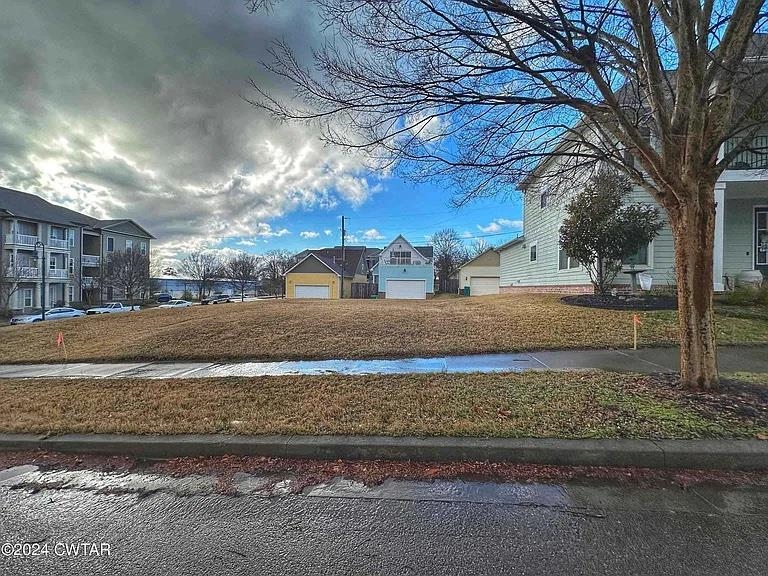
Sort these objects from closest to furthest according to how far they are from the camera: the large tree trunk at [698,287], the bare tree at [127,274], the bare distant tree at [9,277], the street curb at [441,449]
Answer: the street curb at [441,449], the large tree trunk at [698,287], the bare distant tree at [9,277], the bare tree at [127,274]

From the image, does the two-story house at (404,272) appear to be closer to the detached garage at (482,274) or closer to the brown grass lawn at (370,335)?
the detached garage at (482,274)

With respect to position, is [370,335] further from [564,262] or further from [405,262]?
[405,262]

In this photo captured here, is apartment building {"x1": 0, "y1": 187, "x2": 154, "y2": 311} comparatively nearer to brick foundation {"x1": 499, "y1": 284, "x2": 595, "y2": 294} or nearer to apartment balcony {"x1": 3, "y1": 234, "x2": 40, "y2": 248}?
apartment balcony {"x1": 3, "y1": 234, "x2": 40, "y2": 248}

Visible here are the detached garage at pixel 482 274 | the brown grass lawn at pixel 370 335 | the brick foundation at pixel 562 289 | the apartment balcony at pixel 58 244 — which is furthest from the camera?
the detached garage at pixel 482 274

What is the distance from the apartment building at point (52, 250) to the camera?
32250mm

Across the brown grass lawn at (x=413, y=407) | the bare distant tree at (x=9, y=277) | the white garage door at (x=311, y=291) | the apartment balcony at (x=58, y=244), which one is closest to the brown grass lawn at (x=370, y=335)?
the brown grass lawn at (x=413, y=407)

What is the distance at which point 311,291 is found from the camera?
40.2 m

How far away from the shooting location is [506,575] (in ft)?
7.03

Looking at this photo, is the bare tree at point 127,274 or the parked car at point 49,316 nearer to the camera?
the parked car at point 49,316

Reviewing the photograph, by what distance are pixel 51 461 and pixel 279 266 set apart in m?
70.9

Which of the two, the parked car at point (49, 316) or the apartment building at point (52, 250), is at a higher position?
the apartment building at point (52, 250)

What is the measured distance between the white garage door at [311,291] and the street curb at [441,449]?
1427 inches

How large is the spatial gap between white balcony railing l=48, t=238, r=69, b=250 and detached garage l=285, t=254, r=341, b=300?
21.6 metres

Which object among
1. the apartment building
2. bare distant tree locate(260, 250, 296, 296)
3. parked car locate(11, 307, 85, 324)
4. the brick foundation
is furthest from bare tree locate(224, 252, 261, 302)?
the brick foundation
